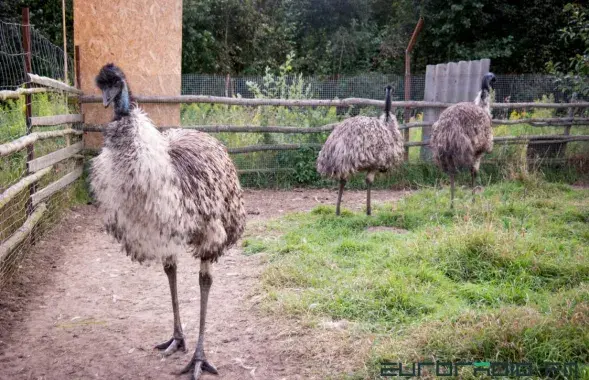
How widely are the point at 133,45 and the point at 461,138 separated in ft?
15.4

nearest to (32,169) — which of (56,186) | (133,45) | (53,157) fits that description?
(53,157)

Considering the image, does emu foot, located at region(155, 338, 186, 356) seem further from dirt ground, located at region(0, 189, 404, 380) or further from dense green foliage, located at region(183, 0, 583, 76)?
dense green foliage, located at region(183, 0, 583, 76)

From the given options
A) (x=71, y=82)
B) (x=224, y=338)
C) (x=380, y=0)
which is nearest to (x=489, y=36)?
(x=380, y=0)

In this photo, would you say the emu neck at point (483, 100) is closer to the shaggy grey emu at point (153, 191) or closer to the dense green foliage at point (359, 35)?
the shaggy grey emu at point (153, 191)

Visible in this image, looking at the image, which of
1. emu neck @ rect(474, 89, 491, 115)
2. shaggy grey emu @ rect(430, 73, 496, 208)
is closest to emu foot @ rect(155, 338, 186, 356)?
shaggy grey emu @ rect(430, 73, 496, 208)

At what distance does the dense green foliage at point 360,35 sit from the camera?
19.9 meters

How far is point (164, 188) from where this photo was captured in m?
3.19

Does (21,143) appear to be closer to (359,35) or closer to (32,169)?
(32,169)

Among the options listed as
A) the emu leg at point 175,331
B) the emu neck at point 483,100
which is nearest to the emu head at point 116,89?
the emu leg at point 175,331

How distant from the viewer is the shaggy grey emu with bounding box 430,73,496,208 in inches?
287

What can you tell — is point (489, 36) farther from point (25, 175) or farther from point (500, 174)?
point (25, 175)

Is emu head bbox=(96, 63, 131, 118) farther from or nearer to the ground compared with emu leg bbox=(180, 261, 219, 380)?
farther from the ground

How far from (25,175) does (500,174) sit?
722 centimetres

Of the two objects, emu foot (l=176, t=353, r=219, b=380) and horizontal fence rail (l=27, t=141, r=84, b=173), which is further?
horizontal fence rail (l=27, t=141, r=84, b=173)
